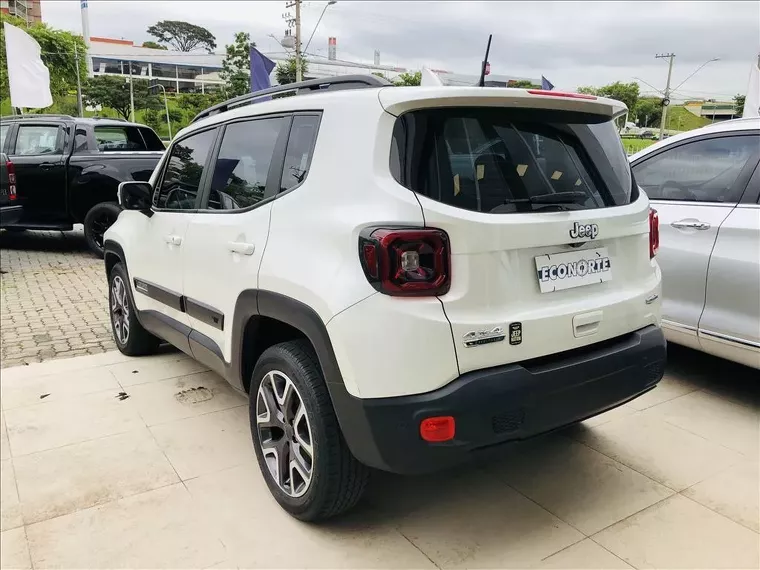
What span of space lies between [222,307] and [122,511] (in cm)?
101

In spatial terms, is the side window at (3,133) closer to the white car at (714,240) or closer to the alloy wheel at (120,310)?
the alloy wheel at (120,310)

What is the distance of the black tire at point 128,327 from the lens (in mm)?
4598

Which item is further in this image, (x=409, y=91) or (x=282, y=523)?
(x=282, y=523)

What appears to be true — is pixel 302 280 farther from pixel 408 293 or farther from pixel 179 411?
pixel 179 411

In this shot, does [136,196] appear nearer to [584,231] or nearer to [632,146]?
[584,231]

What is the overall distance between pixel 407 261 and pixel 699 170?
2.96 meters

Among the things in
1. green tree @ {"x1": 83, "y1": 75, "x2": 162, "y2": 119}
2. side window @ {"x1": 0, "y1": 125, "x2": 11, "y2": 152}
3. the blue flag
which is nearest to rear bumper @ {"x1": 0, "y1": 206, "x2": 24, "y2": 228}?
side window @ {"x1": 0, "y1": 125, "x2": 11, "y2": 152}

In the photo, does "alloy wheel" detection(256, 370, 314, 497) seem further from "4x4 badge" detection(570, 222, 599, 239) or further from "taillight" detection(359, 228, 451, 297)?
"4x4 badge" detection(570, 222, 599, 239)

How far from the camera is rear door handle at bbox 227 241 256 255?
2.78m

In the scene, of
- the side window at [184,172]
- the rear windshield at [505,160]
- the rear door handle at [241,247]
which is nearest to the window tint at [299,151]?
the rear door handle at [241,247]

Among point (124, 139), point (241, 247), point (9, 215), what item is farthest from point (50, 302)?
point (241, 247)

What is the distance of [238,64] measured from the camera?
48.5 metres

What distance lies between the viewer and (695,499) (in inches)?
111

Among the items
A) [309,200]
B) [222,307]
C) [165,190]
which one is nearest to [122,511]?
[222,307]
